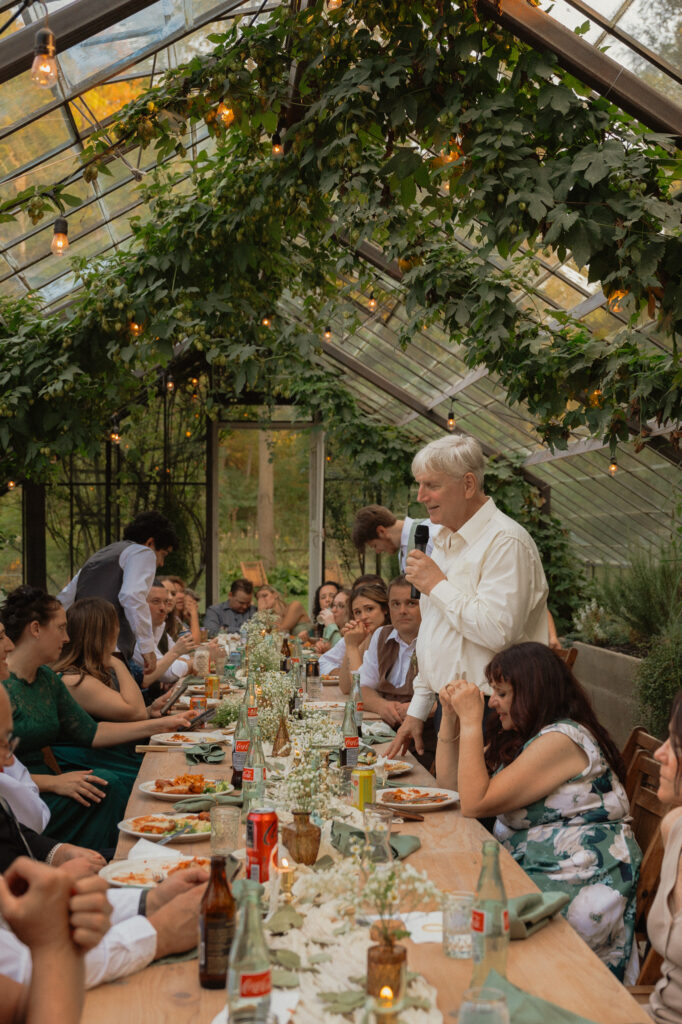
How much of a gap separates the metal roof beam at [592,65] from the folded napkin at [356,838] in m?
2.90

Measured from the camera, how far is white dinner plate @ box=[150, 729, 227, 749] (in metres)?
3.81

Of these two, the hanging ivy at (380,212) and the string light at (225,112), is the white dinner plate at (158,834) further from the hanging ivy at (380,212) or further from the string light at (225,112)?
the string light at (225,112)

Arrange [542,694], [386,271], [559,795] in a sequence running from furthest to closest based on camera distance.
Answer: [386,271], [542,694], [559,795]

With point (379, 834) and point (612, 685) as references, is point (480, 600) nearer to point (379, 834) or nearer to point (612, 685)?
point (379, 834)

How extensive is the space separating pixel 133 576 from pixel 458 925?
459 centimetres

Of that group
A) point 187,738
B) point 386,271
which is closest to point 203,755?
point 187,738

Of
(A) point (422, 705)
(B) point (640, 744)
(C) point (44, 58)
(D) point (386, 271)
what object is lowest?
(B) point (640, 744)

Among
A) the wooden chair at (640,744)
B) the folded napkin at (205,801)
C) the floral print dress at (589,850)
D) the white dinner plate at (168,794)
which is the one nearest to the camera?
the floral print dress at (589,850)

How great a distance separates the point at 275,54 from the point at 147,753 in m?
3.61

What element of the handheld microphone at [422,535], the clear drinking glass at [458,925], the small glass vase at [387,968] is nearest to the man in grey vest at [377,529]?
the handheld microphone at [422,535]

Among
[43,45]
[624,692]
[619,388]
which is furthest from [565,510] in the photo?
[43,45]

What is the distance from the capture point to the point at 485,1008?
1.22 m

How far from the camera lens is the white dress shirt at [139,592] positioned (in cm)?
600

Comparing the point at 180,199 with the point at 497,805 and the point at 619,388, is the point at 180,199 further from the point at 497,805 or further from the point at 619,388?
the point at 497,805
